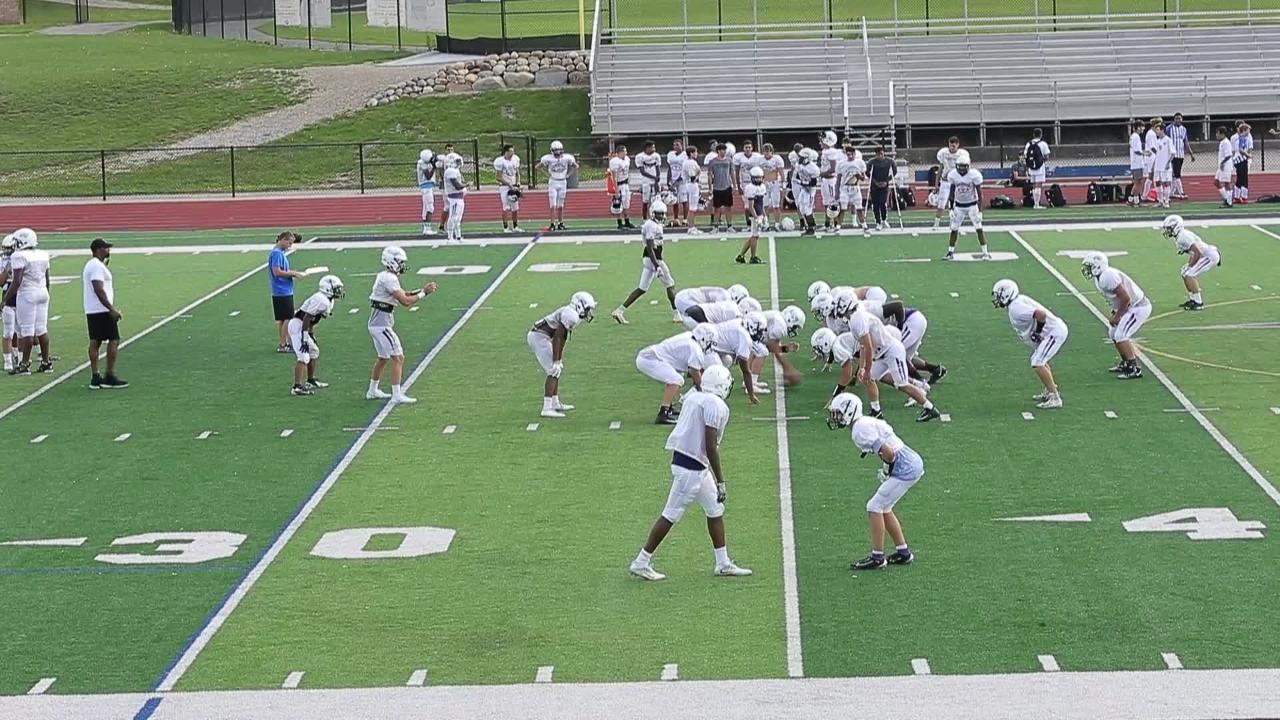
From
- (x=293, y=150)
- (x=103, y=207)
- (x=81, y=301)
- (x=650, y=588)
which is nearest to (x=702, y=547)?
Answer: (x=650, y=588)

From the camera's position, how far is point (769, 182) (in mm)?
37781

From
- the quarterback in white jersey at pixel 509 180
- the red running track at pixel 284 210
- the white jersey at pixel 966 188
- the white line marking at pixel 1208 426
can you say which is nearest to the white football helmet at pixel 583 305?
the white line marking at pixel 1208 426

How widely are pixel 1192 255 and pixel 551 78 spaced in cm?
3744

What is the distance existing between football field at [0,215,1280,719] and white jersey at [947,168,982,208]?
4.58 metres

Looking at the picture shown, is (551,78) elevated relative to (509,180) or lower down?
elevated

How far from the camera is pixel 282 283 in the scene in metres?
25.5

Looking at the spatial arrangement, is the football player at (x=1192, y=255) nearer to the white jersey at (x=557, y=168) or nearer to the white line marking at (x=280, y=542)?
the white line marking at (x=280, y=542)

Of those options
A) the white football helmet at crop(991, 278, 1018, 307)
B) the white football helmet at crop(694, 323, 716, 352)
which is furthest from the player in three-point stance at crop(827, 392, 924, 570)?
the white football helmet at crop(991, 278, 1018, 307)

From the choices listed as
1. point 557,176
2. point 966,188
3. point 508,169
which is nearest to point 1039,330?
point 966,188

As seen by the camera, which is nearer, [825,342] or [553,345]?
[825,342]

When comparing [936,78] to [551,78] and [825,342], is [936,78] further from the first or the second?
[825,342]

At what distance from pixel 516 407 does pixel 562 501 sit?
4471mm

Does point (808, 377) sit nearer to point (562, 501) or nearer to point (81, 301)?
point (562, 501)

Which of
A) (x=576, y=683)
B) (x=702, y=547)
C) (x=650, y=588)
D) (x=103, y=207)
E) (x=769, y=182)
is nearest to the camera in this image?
(x=576, y=683)
